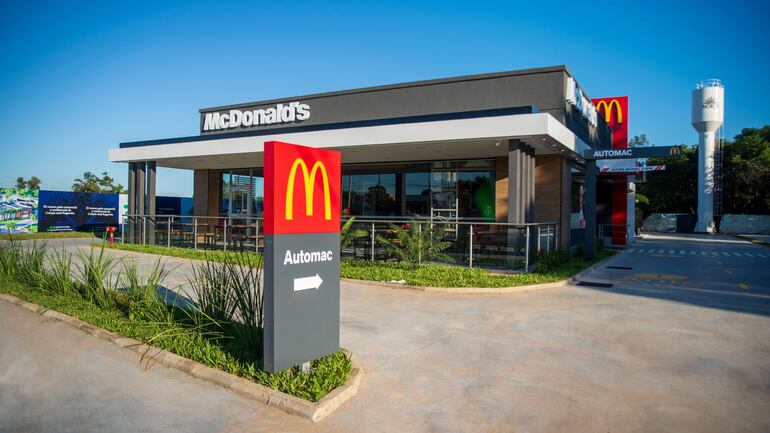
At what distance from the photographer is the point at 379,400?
450 cm

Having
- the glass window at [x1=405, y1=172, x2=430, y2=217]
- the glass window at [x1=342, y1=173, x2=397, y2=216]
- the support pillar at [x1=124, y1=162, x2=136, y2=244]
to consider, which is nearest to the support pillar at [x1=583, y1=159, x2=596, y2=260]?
the glass window at [x1=405, y1=172, x2=430, y2=217]

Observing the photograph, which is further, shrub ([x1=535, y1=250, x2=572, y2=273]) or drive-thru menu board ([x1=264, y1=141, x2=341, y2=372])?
shrub ([x1=535, y1=250, x2=572, y2=273])

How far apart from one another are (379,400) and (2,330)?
559 centimetres

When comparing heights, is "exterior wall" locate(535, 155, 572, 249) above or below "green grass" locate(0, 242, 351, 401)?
above

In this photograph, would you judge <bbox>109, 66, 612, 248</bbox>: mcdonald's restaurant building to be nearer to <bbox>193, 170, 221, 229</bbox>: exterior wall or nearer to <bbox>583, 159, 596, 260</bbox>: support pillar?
<bbox>193, 170, 221, 229</bbox>: exterior wall

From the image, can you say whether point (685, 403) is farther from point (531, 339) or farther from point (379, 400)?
point (379, 400)

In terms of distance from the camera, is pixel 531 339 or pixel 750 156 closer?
pixel 531 339

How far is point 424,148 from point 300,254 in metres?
11.9

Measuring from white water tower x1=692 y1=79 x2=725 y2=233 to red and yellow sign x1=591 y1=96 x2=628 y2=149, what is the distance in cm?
2851

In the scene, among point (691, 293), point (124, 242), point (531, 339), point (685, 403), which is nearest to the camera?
point (685, 403)

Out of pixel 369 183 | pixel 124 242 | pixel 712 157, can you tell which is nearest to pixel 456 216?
A: pixel 369 183

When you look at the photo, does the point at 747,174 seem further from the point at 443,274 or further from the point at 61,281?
the point at 61,281

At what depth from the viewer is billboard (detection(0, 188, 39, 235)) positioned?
27.0 meters

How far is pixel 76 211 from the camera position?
1185 inches
